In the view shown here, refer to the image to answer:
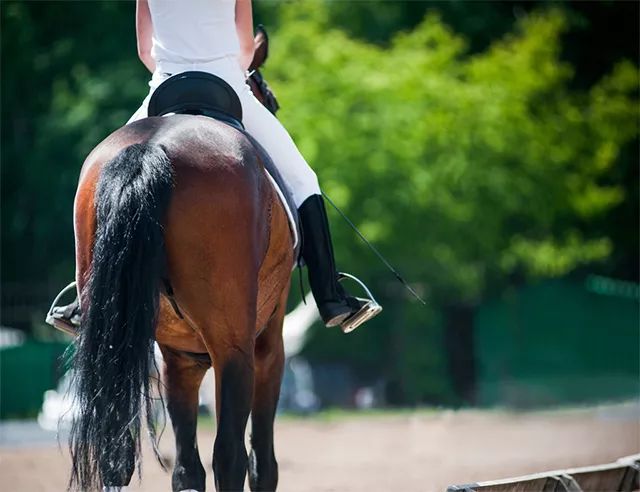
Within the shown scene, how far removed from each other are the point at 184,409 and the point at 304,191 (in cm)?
138

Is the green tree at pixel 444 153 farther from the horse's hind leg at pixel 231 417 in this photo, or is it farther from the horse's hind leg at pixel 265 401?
the horse's hind leg at pixel 231 417

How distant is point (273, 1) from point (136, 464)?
2629 centimetres

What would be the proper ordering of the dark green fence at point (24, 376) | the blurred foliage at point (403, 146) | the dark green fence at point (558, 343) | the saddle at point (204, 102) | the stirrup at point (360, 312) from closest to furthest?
the saddle at point (204, 102) < the stirrup at point (360, 312) < the dark green fence at point (24, 376) < the dark green fence at point (558, 343) < the blurred foliage at point (403, 146)

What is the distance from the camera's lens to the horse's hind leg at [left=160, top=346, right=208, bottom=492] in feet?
21.3

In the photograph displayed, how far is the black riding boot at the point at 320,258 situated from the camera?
22.0 ft

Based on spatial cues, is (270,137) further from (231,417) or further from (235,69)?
(231,417)

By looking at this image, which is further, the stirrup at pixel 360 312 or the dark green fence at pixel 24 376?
the dark green fence at pixel 24 376

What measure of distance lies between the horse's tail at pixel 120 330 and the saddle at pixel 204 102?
85 centimetres

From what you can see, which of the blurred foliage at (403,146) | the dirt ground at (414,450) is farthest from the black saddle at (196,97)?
the blurred foliage at (403,146)

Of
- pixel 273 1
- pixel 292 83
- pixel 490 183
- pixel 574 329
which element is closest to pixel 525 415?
pixel 574 329

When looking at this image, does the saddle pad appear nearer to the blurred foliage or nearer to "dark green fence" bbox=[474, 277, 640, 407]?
"dark green fence" bbox=[474, 277, 640, 407]

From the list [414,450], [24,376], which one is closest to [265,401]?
[414,450]

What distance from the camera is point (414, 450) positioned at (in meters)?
14.4

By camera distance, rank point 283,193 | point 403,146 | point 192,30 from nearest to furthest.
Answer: point 283,193 → point 192,30 → point 403,146
